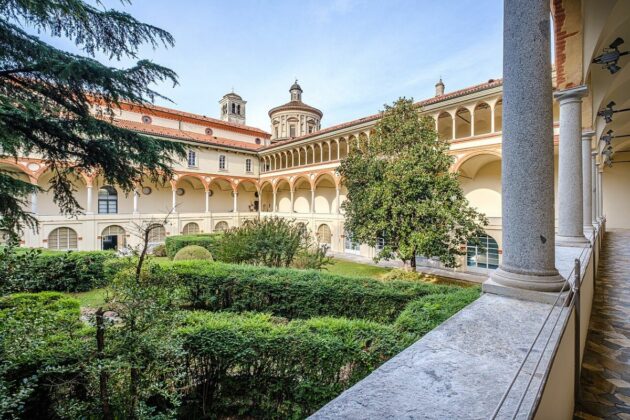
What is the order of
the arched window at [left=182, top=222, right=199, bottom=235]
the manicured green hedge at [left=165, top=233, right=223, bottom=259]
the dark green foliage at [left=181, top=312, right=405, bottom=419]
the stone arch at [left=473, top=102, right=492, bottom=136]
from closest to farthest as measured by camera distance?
the dark green foliage at [left=181, top=312, right=405, bottom=419]
the stone arch at [left=473, top=102, right=492, bottom=136]
the manicured green hedge at [left=165, top=233, right=223, bottom=259]
the arched window at [left=182, top=222, right=199, bottom=235]

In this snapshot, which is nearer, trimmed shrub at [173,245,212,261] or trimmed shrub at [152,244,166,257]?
trimmed shrub at [173,245,212,261]

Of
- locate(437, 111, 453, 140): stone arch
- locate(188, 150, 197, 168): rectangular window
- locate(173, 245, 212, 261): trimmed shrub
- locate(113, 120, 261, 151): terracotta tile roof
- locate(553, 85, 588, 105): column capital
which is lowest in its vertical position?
locate(173, 245, 212, 261): trimmed shrub


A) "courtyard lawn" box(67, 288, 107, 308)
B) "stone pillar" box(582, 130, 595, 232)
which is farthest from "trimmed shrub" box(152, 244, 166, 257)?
"stone pillar" box(582, 130, 595, 232)

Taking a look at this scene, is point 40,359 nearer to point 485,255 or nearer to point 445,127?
point 485,255

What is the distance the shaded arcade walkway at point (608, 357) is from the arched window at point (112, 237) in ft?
83.1

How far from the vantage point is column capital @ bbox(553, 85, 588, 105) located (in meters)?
5.30

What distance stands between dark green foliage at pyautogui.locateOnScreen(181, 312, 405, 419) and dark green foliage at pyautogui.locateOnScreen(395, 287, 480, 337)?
1.36 feet

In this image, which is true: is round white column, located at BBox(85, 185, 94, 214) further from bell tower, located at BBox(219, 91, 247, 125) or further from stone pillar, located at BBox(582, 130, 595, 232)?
stone pillar, located at BBox(582, 130, 595, 232)

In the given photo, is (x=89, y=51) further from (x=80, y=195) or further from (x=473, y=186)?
(x=80, y=195)

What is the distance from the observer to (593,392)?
2.68 metres

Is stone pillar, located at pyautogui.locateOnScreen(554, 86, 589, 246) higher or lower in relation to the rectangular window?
lower

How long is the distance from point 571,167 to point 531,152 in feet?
13.1

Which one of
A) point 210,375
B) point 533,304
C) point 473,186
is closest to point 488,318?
point 533,304

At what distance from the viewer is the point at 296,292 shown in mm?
6867
